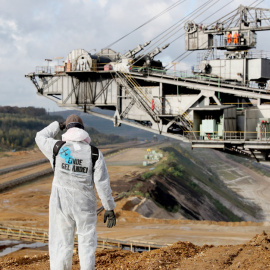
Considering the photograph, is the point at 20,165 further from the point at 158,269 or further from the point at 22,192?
Answer: the point at 158,269

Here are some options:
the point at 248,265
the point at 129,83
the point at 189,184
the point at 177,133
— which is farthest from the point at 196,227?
the point at 189,184

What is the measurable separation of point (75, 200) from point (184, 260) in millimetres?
3638

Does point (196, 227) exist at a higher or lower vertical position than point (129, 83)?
lower

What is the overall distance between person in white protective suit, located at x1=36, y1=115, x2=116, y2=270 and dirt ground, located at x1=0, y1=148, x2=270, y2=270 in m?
2.36

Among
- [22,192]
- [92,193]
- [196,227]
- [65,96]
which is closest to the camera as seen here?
[92,193]

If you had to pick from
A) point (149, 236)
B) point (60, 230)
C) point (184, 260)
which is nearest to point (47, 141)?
point (60, 230)

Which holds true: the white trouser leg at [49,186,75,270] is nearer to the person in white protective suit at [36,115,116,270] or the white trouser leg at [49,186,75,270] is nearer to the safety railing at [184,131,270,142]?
the person in white protective suit at [36,115,116,270]

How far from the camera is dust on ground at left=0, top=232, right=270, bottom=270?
923 cm

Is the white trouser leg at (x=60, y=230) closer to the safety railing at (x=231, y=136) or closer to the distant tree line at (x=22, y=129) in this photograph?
the safety railing at (x=231, y=136)

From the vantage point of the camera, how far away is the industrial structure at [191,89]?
27484 mm

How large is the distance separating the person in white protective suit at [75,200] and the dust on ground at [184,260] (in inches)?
88.0

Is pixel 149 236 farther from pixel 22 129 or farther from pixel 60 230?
pixel 22 129

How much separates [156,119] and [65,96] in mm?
7560

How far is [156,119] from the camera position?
3125 cm
